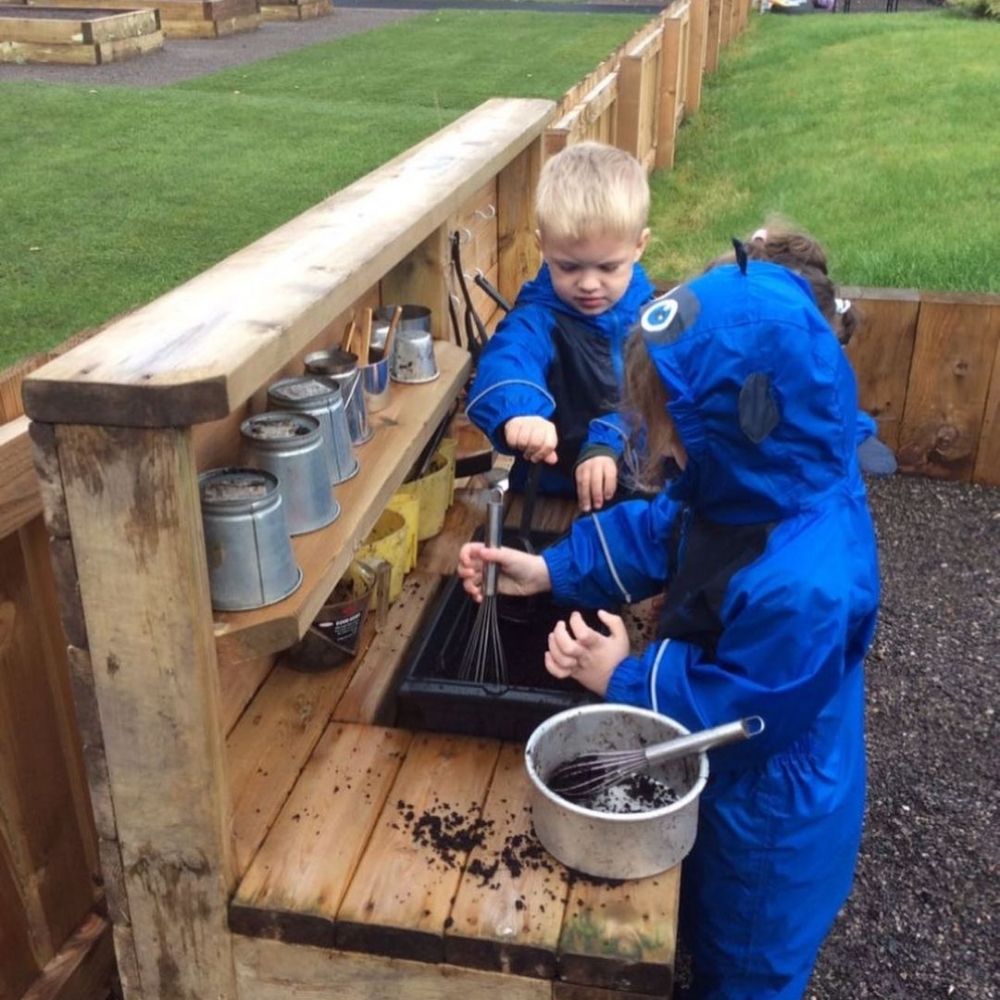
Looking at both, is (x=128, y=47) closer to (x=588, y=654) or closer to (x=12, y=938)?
(x=12, y=938)

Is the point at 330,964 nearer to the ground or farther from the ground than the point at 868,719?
farther from the ground

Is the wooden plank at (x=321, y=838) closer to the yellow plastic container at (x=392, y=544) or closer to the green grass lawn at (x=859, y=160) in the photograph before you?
the yellow plastic container at (x=392, y=544)

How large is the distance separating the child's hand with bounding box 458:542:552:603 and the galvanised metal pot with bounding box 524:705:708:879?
0.44 meters

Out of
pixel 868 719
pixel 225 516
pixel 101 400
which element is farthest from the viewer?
pixel 868 719

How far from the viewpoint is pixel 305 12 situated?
20.9 meters

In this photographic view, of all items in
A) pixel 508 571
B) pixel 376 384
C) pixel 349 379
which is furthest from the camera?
pixel 376 384

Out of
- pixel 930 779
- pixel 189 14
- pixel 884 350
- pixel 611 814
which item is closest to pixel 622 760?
pixel 611 814

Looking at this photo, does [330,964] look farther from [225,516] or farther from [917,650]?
[917,650]

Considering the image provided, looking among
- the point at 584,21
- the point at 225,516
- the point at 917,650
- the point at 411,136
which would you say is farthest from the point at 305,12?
the point at 225,516

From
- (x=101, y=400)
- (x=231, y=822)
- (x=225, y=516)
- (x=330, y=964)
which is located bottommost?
(x=330, y=964)

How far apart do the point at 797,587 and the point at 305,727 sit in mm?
996

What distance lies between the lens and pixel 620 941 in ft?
5.93

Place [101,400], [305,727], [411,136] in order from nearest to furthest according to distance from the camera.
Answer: [101,400]
[305,727]
[411,136]

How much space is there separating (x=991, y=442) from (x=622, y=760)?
148 inches
